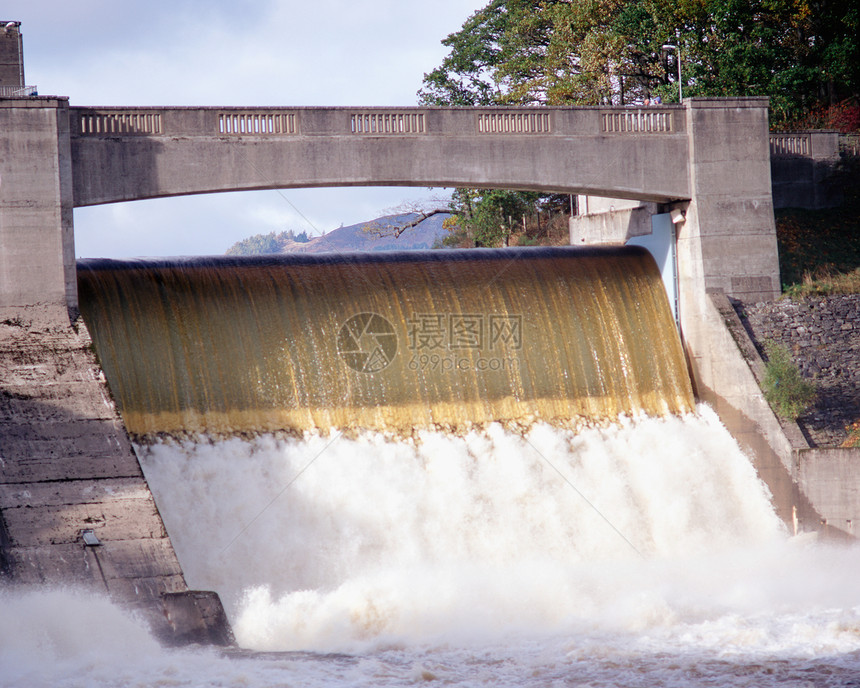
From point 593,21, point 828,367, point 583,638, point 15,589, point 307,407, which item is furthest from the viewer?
point 593,21

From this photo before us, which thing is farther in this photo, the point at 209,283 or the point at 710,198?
the point at 710,198

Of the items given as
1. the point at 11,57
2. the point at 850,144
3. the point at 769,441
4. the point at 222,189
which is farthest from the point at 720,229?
the point at 11,57

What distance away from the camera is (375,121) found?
68.9ft

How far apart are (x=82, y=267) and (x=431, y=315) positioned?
23.1ft

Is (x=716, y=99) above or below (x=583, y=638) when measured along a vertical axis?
above

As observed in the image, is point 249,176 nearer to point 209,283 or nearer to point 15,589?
point 209,283

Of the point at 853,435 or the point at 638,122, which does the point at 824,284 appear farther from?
the point at 638,122

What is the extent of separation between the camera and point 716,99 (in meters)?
22.5

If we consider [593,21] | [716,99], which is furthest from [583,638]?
[593,21]

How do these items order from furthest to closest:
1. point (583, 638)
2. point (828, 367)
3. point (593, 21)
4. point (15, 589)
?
point (593, 21)
point (828, 367)
point (583, 638)
point (15, 589)

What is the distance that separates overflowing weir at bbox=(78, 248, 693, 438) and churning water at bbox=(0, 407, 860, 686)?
66 centimetres

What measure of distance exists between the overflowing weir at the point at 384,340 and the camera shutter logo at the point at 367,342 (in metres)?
0.03

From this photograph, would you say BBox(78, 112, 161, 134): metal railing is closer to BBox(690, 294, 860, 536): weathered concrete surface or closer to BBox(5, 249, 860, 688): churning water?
BBox(5, 249, 860, 688): churning water

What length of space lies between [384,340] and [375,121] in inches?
174
